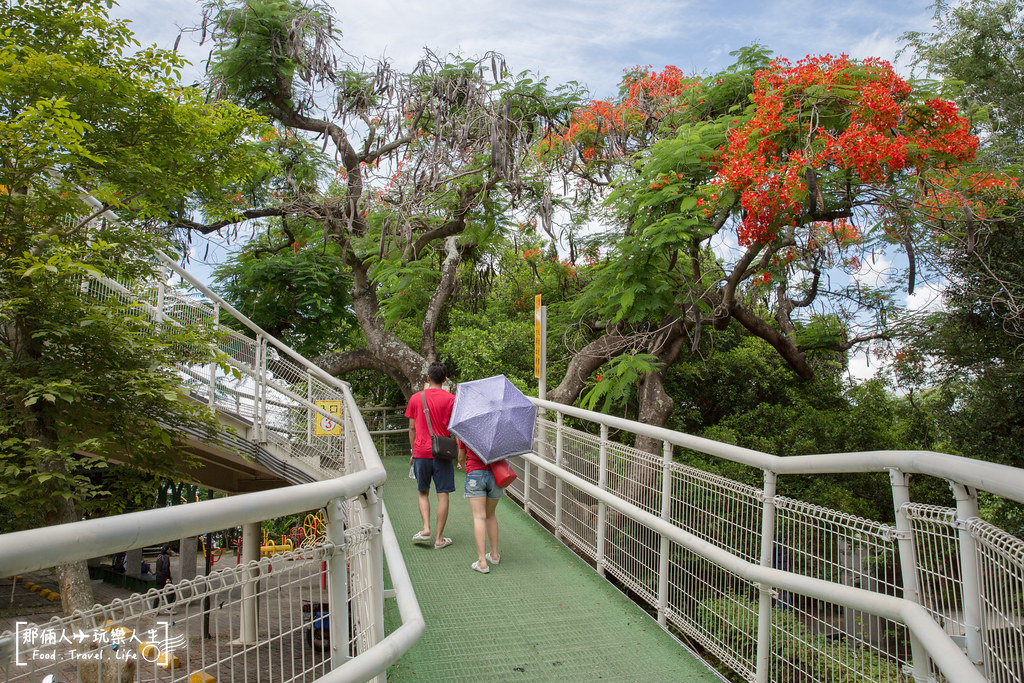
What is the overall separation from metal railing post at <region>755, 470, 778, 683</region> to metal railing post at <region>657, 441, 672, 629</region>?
37.9 inches

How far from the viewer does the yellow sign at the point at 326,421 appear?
8109 mm

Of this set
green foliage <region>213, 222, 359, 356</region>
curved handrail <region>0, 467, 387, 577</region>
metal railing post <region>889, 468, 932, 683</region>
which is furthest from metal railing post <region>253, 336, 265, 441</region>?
metal railing post <region>889, 468, 932, 683</region>

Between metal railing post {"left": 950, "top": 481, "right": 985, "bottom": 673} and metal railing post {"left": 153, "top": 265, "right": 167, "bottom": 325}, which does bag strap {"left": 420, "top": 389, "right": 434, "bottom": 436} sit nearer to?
metal railing post {"left": 153, "top": 265, "right": 167, "bottom": 325}

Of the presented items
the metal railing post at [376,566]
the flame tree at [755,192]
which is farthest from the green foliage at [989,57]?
the metal railing post at [376,566]

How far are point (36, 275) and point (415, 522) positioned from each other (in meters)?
3.92

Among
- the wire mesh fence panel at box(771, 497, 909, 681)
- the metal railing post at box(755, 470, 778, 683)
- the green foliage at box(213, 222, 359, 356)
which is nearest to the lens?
the wire mesh fence panel at box(771, 497, 909, 681)

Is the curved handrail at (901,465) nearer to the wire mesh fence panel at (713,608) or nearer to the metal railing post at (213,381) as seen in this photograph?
the wire mesh fence panel at (713,608)

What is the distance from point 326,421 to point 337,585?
20.6 feet

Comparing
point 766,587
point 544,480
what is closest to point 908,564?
point 766,587

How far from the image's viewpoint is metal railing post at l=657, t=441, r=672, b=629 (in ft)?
14.4

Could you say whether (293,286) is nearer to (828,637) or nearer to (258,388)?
(258,388)

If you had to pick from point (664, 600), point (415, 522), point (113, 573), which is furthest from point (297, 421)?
point (113, 573)

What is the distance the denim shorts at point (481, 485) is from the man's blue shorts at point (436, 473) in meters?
0.28

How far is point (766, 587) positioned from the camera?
342 centimetres
